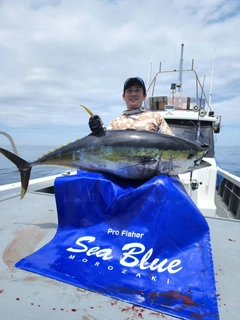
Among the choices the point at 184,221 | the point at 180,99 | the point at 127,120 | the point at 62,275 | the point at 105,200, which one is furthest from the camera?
the point at 180,99

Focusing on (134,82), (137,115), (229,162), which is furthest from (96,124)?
(229,162)

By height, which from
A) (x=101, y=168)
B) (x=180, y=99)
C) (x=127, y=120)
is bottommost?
(x=101, y=168)

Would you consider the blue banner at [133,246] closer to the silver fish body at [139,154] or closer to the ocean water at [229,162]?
the silver fish body at [139,154]

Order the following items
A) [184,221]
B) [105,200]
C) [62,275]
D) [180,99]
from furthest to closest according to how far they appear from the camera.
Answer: [180,99] < [105,200] < [184,221] < [62,275]

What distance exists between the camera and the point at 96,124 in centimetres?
199

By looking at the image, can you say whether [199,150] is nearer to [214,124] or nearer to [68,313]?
[68,313]

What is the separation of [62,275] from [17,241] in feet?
2.64

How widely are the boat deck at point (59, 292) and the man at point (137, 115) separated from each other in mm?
1329

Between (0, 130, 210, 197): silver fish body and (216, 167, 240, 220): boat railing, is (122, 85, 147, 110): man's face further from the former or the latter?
(216, 167, 240, 220): boat railing

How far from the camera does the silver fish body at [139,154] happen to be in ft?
6.17

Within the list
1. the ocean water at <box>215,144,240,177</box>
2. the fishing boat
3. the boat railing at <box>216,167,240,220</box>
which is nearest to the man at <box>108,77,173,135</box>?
the fishing boat

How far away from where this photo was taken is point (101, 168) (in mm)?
1984

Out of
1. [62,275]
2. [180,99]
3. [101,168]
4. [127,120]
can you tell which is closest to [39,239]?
[62,275]

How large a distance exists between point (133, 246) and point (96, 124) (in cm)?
106
